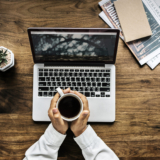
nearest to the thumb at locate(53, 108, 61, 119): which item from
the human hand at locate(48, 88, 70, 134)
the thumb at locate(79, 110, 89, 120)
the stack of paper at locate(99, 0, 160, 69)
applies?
the human hand at locate(48, 88, 70, 134)

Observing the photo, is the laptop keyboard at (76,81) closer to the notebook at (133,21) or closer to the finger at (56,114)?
the finger at (56,114)

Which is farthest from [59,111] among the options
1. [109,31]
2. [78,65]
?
Answer: [109,31]

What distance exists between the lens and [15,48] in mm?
982

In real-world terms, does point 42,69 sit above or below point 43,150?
above

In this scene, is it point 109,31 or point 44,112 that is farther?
point 44,112

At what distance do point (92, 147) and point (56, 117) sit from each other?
0.83 ft

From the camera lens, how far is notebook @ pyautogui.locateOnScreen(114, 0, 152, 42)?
0.97 m

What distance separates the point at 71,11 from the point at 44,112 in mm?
570

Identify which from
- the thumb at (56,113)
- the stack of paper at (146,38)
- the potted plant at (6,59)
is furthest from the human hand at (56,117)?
the stack of paper at (146,38)

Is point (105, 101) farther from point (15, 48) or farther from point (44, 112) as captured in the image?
point (15, 48)

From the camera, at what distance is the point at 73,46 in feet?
2.83

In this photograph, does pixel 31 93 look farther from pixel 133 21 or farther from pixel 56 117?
pixel 133 21

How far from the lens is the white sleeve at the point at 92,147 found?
86 centimetres

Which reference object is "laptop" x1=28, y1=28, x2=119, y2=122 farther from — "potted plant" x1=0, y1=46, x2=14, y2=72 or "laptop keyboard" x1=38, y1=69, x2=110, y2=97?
"potted plant" x1=0, y1=46, x2=14, y2=72
